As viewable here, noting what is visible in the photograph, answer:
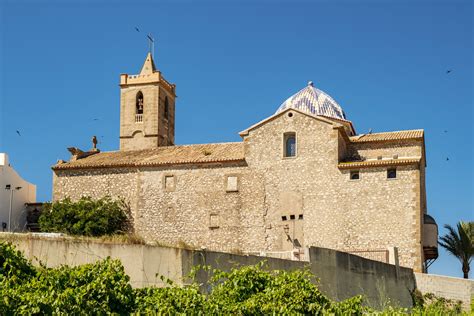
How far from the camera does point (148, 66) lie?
51250mm

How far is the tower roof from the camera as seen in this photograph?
50.7 m

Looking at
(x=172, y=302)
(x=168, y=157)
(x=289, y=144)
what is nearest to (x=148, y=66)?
(x=168, y=157)

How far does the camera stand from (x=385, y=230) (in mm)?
35562

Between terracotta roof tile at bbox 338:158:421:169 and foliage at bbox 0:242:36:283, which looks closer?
foliage at bbox 0:242:36:283

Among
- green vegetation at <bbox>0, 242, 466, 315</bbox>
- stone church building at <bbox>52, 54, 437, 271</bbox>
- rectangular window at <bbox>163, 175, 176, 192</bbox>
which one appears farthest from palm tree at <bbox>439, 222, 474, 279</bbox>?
green vegetation at <bbox>0, 242, 466, 315</bbox>

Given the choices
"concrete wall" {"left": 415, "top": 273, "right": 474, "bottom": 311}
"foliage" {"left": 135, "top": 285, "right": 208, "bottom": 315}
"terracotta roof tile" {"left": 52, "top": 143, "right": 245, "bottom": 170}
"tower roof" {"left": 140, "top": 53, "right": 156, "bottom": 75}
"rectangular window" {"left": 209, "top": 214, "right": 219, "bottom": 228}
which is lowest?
"concrete wall" {"left": 415, "top": 273, "right": 474, "bottom": 311}

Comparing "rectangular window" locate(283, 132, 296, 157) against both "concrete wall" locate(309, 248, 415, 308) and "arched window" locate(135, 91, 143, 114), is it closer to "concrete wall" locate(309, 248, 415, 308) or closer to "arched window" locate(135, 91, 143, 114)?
"concrete wall" locate(309, 248, 415, 308)

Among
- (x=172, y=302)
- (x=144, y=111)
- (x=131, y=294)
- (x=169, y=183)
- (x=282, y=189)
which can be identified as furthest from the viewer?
(x=144, y=111)

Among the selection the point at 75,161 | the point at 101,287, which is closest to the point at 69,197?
the point at 75,161

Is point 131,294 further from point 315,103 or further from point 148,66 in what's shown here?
point 148,66

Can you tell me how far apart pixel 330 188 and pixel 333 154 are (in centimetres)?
151

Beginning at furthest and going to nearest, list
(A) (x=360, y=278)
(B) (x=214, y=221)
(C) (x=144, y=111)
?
(C) (x=144, y=111), (B) (x=214, y=221), (A) (x=360, y=278)

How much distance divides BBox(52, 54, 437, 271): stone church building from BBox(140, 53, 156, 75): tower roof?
32.3ft

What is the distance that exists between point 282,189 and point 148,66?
55.6ft
